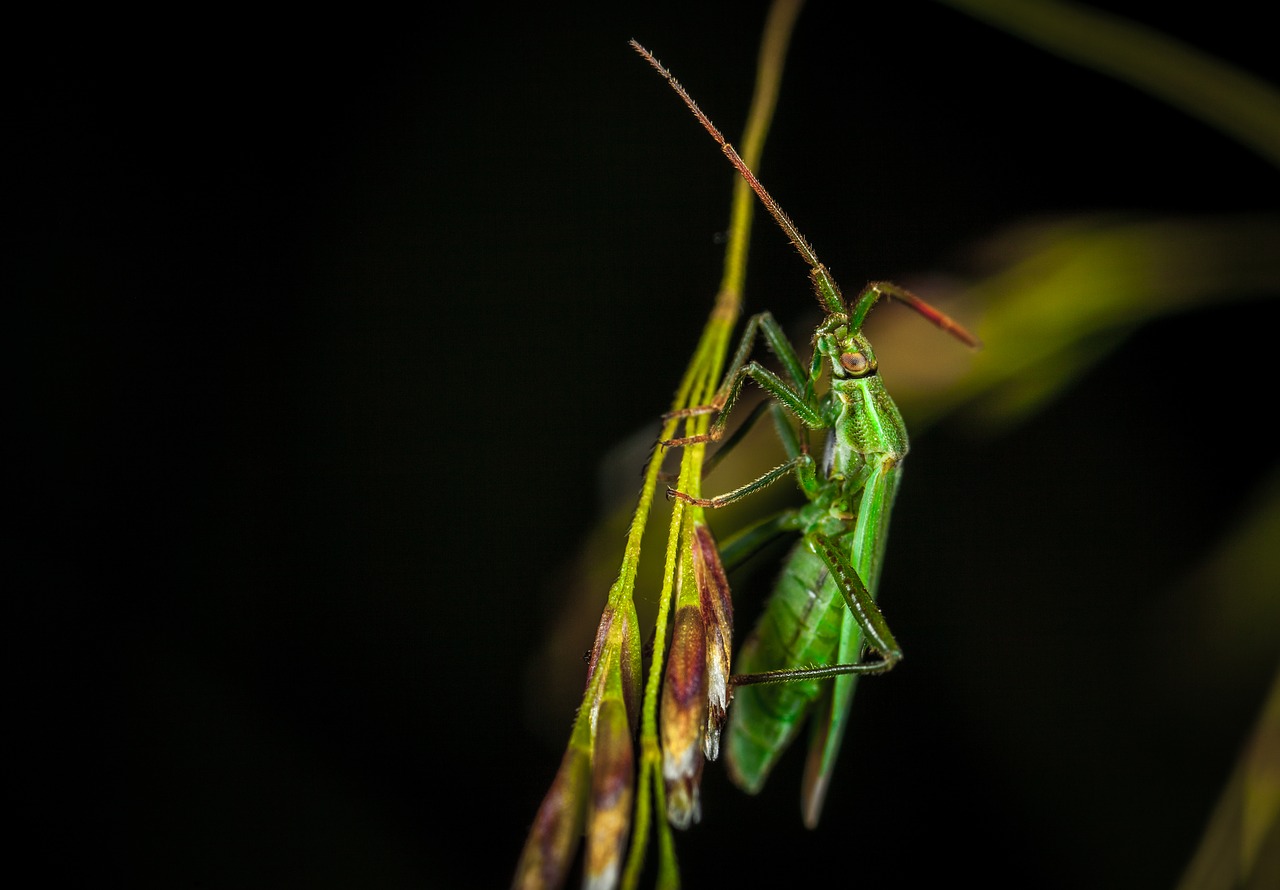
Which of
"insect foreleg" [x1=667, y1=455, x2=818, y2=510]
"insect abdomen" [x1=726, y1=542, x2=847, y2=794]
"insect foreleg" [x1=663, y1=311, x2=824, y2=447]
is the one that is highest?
"insect foreleg" [x1=663, y1=311, x2=824, y2=447]

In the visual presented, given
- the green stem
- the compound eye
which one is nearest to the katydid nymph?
the compound eye

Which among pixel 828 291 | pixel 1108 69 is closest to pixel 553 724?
pixel 828 291

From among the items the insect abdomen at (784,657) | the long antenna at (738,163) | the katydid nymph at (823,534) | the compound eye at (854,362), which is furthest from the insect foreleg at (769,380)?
the insect abdomen at (784,657)

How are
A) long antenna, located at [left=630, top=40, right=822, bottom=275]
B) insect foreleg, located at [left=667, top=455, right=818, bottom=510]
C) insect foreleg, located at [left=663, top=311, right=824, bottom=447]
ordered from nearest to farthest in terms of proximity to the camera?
insect foreleg, located at [left=667, top=455, right=818, bottom=510], long antenna, located at [left=630, top=40, right=822, bottom=275], insect foreleg, located at [left=663, top=311, right=824, bottom=447]

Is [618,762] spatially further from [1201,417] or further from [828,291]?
[1201,417]

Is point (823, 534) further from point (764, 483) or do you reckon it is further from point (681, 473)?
point (681, 473)

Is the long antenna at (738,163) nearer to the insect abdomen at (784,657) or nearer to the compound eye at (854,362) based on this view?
the compound eye at (854,362)

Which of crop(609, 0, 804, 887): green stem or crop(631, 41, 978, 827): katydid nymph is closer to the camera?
crop(609, 0, 804, 887): green stem

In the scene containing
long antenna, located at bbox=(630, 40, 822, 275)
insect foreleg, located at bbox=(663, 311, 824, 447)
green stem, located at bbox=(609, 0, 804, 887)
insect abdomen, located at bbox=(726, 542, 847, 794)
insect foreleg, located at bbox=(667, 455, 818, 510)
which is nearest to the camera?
green stem, located at bbox=(609, 0, 804, 887)

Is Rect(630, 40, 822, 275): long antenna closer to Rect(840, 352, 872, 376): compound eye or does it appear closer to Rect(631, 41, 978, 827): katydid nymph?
Rect(631, 41, 978, 827): katydid nymph
